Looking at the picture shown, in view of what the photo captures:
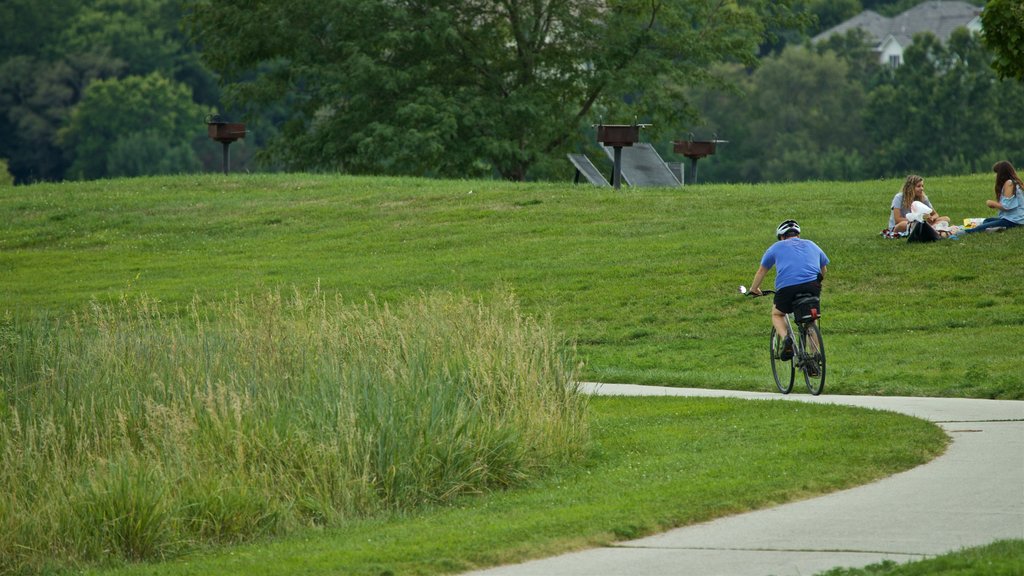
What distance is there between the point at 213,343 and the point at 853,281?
1031 centimetres

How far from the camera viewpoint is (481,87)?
4497 cm

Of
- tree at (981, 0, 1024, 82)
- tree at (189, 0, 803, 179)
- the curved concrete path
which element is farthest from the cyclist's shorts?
tree at (189, 0, 803, 179)

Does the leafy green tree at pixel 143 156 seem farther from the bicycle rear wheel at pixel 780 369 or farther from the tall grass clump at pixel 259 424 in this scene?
the tall grass clump at pixel 259 424

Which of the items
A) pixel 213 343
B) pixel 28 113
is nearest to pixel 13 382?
pixel 213 343

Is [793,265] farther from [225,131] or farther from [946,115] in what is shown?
[946,115]

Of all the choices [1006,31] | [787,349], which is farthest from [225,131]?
[787,349]

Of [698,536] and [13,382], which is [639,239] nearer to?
[13,382]

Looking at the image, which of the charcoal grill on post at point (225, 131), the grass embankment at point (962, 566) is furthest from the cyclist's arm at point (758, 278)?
the charcoal grill on post at point (225, 131)

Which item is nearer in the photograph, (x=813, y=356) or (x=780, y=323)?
(x=813, y=356)

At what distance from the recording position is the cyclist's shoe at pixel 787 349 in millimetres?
14508

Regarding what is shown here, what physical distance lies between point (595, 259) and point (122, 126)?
67.3m

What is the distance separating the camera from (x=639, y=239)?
80.5 feet

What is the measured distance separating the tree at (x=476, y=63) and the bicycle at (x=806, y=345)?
2672cm

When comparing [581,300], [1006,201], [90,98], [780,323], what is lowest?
[581,300]
